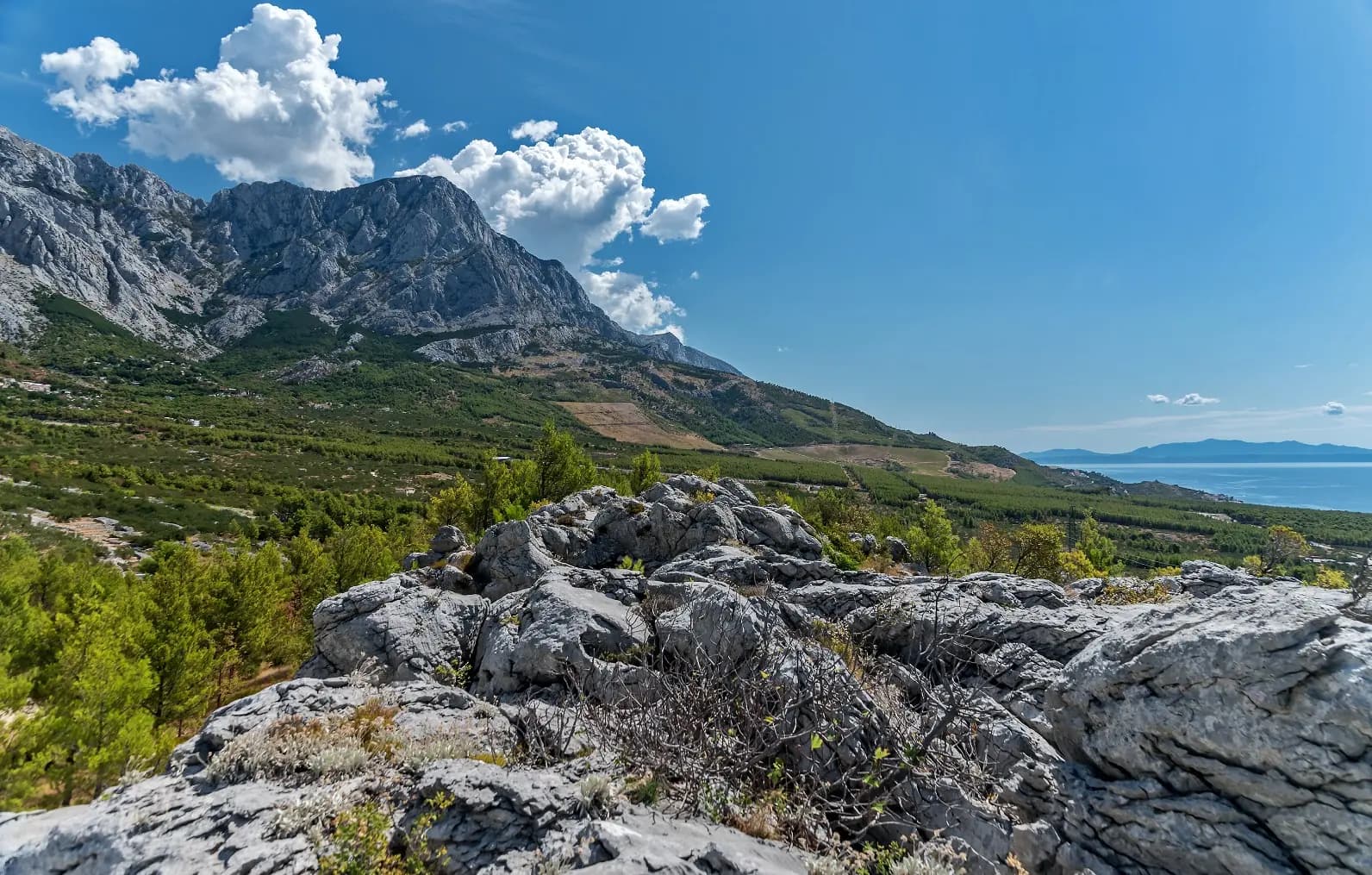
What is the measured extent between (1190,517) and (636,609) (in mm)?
194449

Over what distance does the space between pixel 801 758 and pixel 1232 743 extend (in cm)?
630

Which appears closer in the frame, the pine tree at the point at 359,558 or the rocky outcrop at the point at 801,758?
the rocky outcrop at the point at 801,758

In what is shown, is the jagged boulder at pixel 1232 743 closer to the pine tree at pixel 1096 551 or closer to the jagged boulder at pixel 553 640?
the jagged boulder at pixel 553 640

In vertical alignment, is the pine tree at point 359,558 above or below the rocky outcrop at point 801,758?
below

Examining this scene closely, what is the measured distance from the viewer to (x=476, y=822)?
736cm

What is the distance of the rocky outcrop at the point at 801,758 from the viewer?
6.60m

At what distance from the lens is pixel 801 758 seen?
9.81 meters

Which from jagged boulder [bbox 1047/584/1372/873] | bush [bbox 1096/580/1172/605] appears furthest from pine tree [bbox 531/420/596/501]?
jagged boulder [bbox 1047/584/1372/873]

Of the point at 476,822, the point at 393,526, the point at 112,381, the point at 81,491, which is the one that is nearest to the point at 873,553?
the point at 476,822

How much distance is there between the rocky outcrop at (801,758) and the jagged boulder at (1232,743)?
0.03m

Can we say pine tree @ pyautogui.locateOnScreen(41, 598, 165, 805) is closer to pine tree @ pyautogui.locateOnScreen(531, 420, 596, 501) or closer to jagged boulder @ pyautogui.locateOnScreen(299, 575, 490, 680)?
jagged boulder @ pyautogui.locateOnScreen(299, 575, 490, 680)

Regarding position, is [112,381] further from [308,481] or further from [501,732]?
[501,732]

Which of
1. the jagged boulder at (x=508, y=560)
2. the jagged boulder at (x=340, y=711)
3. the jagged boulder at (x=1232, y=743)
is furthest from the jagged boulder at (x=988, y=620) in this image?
the jagged boulder at (x=508, y=560)

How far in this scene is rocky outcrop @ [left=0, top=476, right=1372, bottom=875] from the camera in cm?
660
